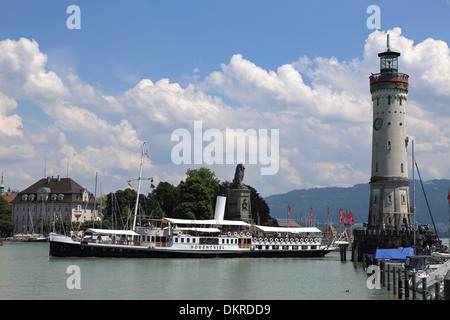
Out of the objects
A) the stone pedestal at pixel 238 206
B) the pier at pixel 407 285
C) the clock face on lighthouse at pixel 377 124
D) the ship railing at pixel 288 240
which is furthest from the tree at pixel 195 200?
the pier at pixel 407 285

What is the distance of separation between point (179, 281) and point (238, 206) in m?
47.2

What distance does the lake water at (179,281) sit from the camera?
38.6m

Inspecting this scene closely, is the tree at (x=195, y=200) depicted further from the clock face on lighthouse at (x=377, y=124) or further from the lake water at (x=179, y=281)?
the clock face on lighthouse at (x=377, y=124)

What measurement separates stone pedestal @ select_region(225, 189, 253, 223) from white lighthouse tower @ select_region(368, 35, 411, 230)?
85.1ft

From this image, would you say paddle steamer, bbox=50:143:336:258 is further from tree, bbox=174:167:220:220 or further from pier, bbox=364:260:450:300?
pier, bbox=364:260:450:300

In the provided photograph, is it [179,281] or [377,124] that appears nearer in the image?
[179,281]

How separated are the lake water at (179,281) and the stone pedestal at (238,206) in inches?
1064

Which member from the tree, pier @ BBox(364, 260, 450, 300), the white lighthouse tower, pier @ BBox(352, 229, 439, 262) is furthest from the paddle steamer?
pier @ BBox(364, 260, 450, 300)

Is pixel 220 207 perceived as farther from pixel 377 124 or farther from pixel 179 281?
pixel 179 281

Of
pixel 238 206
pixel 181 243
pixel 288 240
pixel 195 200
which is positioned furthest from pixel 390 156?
pixel 195 200

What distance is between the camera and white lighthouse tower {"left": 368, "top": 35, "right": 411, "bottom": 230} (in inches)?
2758

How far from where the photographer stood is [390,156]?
70188mm

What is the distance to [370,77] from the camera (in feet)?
241
